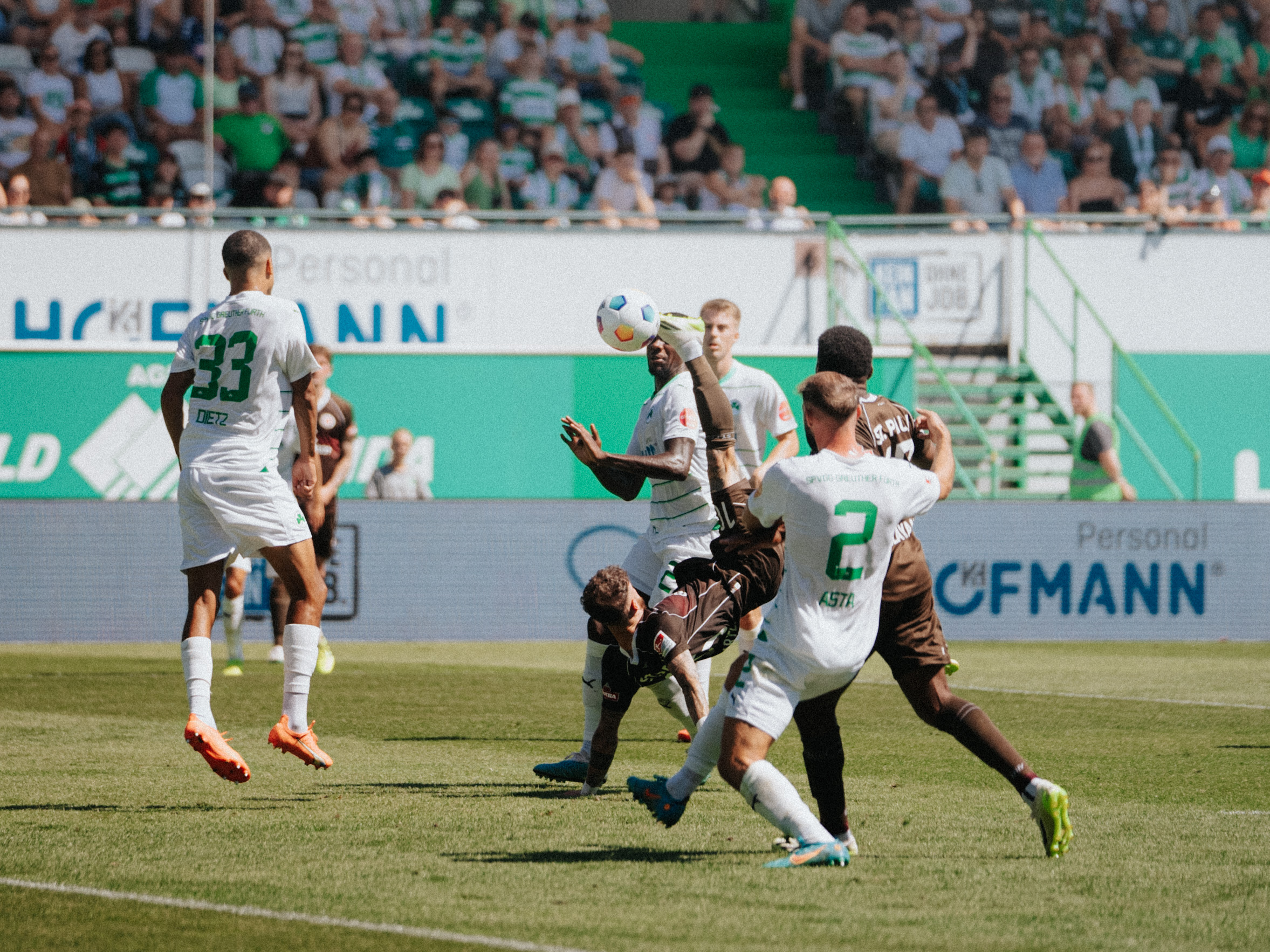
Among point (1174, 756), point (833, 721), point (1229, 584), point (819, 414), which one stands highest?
point (819, 414)

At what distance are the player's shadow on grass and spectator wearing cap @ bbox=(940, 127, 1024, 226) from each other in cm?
1659

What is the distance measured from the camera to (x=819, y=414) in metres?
6.00

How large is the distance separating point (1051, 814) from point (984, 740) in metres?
0.35

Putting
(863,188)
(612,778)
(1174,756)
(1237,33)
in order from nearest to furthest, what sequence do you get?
(612,778) < (1174,756) < (863,188) < (1237,33)

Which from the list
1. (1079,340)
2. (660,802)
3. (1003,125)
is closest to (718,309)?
(660,802)

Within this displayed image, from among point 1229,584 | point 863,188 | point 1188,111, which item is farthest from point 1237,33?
point 1229,584

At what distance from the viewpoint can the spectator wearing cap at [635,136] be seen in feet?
71.6

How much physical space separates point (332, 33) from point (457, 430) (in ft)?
19.4

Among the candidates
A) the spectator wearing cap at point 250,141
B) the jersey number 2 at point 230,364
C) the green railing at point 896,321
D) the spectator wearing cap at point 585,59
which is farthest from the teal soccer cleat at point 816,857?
the spectator wearing cap at point 585,59

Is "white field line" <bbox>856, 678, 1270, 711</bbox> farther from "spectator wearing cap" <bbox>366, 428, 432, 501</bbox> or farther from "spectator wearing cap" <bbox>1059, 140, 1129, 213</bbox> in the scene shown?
"spectator wearing cap" <bbox>1059, 140, 1129, 213</bbox>

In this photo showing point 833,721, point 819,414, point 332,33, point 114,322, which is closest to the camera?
point 819,414

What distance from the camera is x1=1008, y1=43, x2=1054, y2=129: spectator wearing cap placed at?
2359 centimetres

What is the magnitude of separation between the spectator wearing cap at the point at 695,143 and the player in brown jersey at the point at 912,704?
51.4ft

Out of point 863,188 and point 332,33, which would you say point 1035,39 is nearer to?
point 863,188
